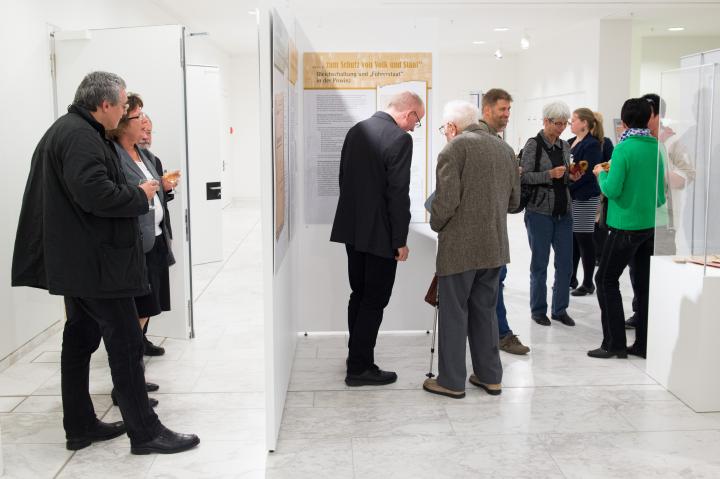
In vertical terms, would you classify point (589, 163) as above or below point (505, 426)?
above

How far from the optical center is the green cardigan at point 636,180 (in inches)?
169

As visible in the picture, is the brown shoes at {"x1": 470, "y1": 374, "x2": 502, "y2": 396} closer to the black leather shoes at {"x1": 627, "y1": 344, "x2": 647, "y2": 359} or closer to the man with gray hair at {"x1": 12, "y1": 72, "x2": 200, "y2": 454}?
the black leather shoes at {"x1": 627, "y1": 344, "x2": 647, "y2": 359}

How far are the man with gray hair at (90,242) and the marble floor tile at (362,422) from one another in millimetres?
631

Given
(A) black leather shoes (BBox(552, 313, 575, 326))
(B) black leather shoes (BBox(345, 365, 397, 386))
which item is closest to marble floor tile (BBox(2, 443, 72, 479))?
(B) black leather shoes (BBox(345, 365, 397, 386))

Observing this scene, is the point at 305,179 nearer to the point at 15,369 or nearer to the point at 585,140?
the point at 15,369

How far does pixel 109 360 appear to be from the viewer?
301 centimetres

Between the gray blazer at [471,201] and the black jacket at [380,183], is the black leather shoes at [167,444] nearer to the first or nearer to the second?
the black jacket at [380,183]

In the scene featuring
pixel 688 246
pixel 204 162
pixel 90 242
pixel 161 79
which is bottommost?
pixel 688 246

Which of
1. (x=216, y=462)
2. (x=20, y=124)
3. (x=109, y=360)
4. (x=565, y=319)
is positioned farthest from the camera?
(x=565, y=319)

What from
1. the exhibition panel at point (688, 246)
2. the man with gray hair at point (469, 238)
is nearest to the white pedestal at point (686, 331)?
the exhibition panel at point (688, 246)

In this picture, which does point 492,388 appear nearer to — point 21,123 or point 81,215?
point 81,215

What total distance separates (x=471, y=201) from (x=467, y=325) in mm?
707

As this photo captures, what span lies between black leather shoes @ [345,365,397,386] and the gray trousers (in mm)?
324

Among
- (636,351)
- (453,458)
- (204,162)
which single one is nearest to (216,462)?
(453,458)
